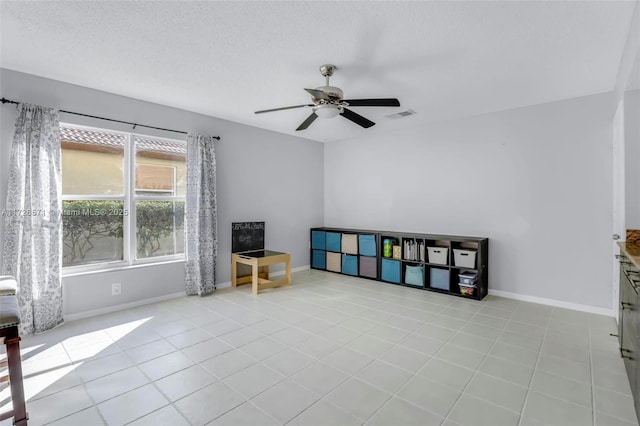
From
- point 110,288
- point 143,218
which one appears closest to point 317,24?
point 143,218

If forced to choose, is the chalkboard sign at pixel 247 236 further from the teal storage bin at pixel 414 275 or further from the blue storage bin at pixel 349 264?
the teal storage bin at pixel 414 275

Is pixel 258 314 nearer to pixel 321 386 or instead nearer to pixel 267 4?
pixel 321 386

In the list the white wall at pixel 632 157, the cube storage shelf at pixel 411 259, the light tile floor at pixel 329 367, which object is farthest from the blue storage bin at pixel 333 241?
the white wall at pixel 632 157

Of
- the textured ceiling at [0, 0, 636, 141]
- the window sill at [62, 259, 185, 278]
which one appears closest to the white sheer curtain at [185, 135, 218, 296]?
the window sill at [62, 259, 185, 278]

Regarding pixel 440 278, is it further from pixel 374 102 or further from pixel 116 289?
pixel 116 289

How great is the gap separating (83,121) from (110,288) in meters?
1.88

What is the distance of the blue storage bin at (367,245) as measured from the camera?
200 inches

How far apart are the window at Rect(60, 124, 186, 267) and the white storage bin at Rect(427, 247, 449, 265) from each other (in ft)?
11.6

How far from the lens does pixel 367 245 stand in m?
5.15

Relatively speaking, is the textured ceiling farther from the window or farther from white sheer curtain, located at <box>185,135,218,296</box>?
white sheer curtain, located at <box>185,135,218,296</box>

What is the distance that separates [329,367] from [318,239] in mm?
3530

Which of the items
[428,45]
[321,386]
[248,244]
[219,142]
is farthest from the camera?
[248,244]

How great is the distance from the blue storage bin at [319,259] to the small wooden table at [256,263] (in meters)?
1.16

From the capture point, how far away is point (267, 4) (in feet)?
6.51
